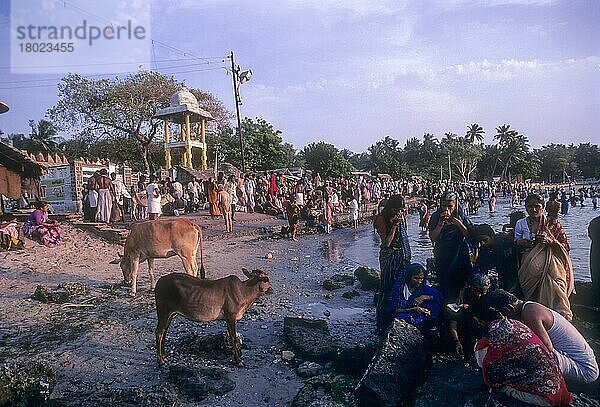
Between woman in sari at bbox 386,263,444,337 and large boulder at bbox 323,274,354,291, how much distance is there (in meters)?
3.28

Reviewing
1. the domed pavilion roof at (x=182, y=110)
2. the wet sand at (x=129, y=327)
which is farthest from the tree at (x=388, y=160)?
the wet sand at (x=129, y=327)

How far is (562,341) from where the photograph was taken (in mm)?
3678

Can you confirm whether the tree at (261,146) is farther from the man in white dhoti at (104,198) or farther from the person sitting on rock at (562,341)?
the person sitting on rock at (562,341)

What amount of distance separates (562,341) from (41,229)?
40.0 ft

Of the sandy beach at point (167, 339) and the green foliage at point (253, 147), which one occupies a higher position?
the green foliage at point (253, 147)

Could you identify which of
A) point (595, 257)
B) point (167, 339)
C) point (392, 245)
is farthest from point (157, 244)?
point (595, 257)

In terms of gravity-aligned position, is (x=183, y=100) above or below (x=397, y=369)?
above

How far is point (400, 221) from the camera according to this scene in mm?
5684

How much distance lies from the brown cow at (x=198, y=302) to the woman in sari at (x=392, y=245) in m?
1.83

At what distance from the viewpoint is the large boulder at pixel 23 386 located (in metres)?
3.79

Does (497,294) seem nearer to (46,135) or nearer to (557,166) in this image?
(46,135)

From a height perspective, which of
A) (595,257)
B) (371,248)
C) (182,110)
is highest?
(182,110)

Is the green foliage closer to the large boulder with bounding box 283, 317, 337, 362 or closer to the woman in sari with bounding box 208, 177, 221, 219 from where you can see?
the woman in sari with bounding box 208, 177, 221, 219

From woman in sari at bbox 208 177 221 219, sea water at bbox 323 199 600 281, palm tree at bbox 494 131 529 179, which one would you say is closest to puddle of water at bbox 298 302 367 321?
sea water at bbox 323 199 600 281
